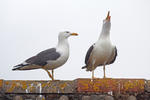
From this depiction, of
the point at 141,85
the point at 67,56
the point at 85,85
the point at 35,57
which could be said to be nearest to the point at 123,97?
the point at 141,85

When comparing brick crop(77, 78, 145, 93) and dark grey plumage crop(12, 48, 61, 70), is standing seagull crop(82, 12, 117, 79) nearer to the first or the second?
dark grey plumage crop(12, 48, 61, 70)

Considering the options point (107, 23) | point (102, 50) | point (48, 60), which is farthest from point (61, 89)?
point (107, 23)

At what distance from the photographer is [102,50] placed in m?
5.35

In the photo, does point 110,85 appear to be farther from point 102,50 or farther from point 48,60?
point 48,60

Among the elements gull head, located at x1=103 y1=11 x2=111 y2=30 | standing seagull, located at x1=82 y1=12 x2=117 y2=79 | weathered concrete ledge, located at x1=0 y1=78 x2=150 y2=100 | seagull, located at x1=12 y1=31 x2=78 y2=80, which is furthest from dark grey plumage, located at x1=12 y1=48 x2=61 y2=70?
gull head, located at x1=103 y1=11 x2=111 y2=30

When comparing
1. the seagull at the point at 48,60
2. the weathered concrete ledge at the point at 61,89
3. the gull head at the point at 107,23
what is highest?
the gull head at the point at 107,23

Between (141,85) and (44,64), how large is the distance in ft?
6.81

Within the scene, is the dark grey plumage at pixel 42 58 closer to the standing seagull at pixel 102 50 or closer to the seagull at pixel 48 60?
the seagull at pixel 48 60

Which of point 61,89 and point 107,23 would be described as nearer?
point 61,89

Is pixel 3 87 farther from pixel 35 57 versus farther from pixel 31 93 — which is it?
pixel 35 57

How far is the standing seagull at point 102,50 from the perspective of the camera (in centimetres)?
537

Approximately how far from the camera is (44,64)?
5559 mm

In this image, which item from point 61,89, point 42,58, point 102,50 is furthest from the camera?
point 42,58

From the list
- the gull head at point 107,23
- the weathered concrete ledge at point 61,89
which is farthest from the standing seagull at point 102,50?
the weathered concrete ledge at point 61,89
